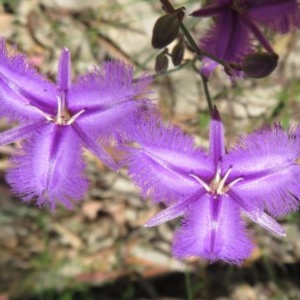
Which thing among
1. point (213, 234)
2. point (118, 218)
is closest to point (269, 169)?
point (213, 234)

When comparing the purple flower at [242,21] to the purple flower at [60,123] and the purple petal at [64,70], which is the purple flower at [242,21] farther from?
the purple petal at [64,70]

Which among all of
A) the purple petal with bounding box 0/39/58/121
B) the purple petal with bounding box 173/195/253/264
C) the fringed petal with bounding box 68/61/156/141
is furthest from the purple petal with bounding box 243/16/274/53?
the purple petal with bounding box 0/39/58/121

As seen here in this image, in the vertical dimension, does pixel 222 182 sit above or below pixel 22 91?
below

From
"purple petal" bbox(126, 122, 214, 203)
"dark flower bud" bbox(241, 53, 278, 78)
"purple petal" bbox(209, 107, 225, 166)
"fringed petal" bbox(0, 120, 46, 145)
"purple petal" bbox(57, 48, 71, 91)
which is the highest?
"purple petal" bbox(57, 48, 71, 91)

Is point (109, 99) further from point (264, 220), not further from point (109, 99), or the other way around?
point (264, 220)

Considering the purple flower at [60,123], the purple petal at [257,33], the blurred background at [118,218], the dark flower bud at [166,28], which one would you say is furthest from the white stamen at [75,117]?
the blurred background at [118,218]

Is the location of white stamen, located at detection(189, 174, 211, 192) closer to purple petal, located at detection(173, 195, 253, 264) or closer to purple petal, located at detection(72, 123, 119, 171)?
purple petal, located at detection(173, 195, 253, 264)
